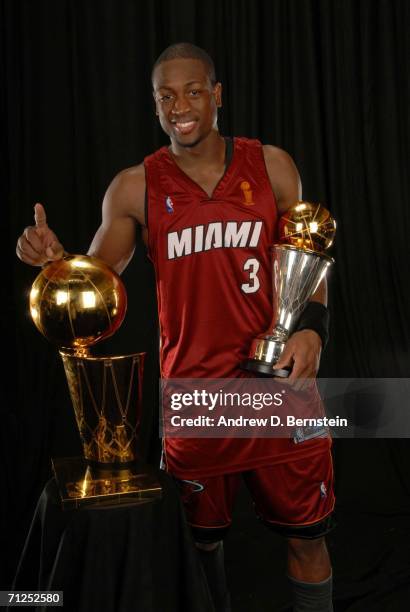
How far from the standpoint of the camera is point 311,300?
159cm

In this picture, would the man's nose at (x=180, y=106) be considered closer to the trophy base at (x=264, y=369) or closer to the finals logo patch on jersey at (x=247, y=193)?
the finals logo patch on jersey at (x=247, y=193)

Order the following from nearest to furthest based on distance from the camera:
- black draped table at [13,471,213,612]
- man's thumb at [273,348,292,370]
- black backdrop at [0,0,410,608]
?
1. black draped table at [13,471,213,612]
2. man's thumb at [273,348,292,370]
3. black backdrop at [0,0,410,608]

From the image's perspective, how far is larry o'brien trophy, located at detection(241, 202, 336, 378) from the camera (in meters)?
1.48

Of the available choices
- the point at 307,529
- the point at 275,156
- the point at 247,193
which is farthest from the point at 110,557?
the point at 275,156

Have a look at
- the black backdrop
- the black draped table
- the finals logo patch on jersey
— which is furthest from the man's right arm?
the black backdrop

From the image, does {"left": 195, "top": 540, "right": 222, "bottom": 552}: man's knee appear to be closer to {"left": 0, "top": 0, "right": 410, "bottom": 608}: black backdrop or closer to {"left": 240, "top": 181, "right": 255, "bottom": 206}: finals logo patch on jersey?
{"left": 240, "top": 181, "right": 255, "bottom": 206}: finals logo patch on jersey

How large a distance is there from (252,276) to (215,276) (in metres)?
0.09

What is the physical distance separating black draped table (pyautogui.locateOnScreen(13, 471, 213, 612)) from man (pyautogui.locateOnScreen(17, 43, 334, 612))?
1.37 feet

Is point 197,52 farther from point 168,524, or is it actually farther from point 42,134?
point 42,134

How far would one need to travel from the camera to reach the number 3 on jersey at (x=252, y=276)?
1612 mm

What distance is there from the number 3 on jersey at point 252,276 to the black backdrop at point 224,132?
1430mm

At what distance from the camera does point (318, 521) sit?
162 centimetres

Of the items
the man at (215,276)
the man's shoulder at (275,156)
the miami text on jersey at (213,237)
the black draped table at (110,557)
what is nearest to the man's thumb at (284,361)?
the man at (215,276)

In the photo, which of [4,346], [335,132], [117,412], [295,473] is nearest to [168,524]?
[117,412]
